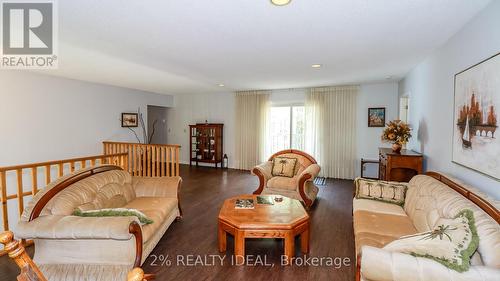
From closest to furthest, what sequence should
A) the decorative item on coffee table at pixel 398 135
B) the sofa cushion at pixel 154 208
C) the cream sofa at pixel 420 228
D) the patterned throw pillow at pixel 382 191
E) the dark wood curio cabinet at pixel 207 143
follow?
the cream sofa at pixel 420 228 < the sofa cushion at pixel 154 208 < the patterned throw pillow at pixel 382 191 < the decorative item on coffee table at pixel 398 135 < the dark wood curio cabinet at pixel 207 143

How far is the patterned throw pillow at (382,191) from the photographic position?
300 centimetres

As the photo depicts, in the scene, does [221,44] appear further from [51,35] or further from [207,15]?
[51,35]

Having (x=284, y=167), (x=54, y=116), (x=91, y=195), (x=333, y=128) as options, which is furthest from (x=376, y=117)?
(x=54, y=116)

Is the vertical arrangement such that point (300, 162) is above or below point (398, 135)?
below

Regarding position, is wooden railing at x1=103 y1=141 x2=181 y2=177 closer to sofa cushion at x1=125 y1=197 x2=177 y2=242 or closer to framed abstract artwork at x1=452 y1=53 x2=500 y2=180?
sofa cushion at x1=125 y1=197 x2=177 y2=242

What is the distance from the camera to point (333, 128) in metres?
6.21

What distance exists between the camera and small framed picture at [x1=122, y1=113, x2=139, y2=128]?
21.9 feet

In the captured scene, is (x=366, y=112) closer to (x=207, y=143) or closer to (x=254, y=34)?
(x=254, y=34)

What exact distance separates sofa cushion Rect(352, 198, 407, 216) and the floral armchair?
1.04 meters

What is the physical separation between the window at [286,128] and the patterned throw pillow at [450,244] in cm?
507

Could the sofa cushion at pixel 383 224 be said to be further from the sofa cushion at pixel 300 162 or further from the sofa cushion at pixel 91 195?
the sofa cushion at pixel 91 195

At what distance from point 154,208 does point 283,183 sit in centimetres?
218

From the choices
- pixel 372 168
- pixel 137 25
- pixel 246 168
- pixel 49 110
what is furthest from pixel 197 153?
pixel 137 25

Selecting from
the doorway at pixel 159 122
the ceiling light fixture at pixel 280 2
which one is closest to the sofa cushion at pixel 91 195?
the ceiling light fixture at pixel 280 2
